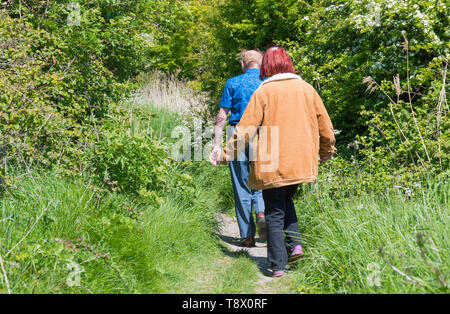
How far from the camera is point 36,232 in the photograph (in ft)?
10.6

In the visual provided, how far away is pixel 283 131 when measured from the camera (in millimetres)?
3686

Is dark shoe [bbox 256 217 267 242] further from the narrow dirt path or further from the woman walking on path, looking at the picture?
the woman walking on path

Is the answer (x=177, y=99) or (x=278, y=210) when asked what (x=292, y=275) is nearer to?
(x=278, y=210)

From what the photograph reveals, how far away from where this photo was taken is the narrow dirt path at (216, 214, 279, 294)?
3.69m

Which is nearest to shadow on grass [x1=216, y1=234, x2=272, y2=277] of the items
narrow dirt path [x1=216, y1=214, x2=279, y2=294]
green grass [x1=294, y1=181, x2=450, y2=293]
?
narrow dirt path [x1=216, y1=214, x2=279, y2=294]

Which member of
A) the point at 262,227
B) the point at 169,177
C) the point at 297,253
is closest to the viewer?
the point at 297,253

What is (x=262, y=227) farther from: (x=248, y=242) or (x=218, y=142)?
(x=218, y=142)

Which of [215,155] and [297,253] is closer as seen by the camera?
[297,253]

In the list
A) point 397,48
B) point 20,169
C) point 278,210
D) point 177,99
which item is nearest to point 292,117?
point 278,210

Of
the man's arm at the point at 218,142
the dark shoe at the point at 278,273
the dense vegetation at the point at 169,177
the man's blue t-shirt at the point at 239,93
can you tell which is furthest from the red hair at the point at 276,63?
the dark shoe at the point at 278,273

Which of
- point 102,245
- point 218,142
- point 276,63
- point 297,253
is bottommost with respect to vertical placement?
point 297,253

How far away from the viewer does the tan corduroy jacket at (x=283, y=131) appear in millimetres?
3678

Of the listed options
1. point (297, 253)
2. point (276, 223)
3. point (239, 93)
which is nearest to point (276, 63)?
point (239, 93)

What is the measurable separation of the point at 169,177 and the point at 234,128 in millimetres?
929
